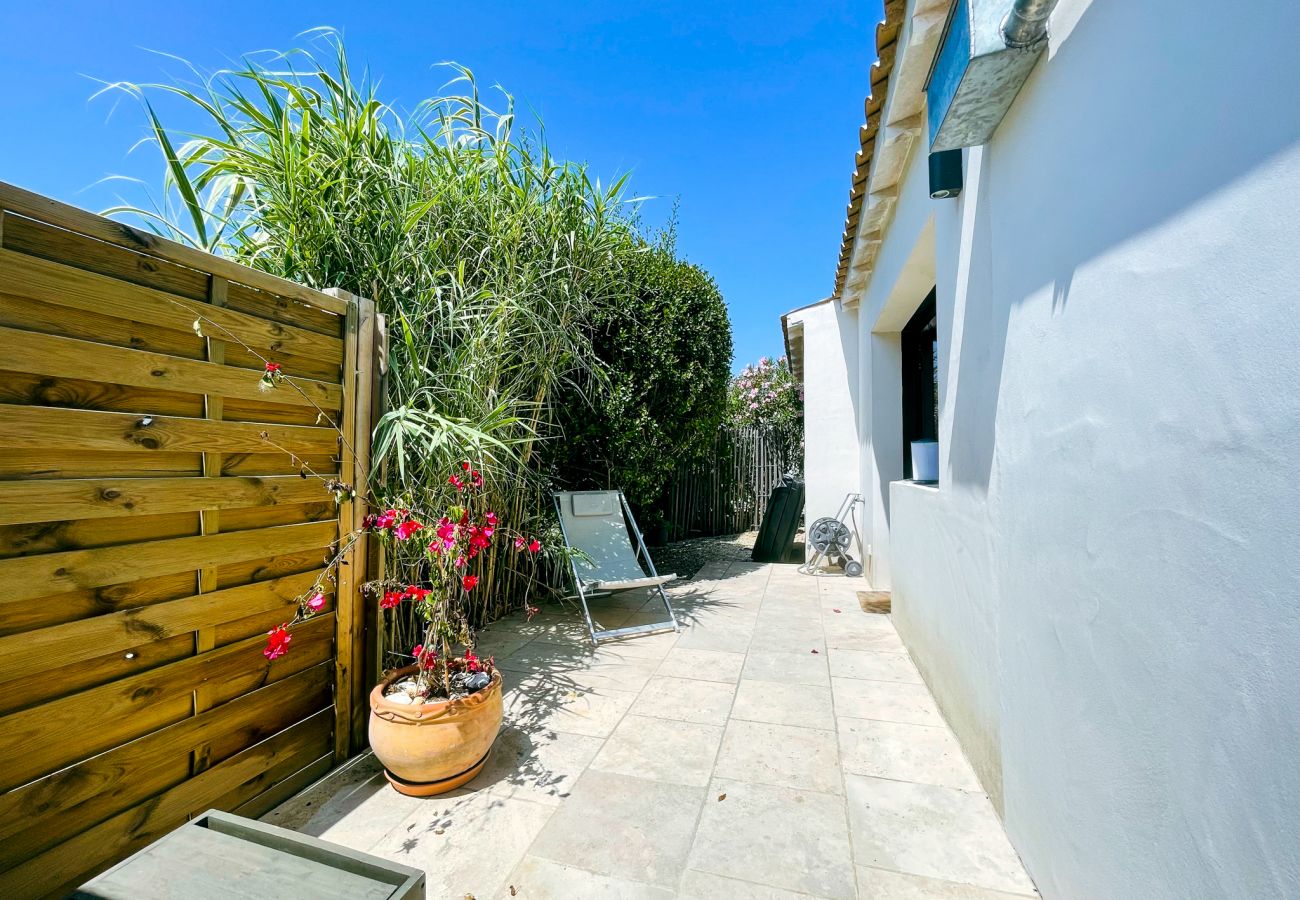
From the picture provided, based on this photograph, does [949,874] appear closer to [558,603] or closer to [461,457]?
[461,457]

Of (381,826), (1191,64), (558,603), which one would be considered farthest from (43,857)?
(558,603)

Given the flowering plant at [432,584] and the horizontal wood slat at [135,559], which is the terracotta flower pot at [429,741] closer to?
the flowering plant at [432,584]

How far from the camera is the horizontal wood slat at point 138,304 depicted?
5.09 ft

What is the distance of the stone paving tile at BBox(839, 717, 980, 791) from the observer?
2.46 metres

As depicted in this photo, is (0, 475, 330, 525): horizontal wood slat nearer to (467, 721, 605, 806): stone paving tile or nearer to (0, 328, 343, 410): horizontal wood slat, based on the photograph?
(0, 328, 343, 410): horizontal wood slat

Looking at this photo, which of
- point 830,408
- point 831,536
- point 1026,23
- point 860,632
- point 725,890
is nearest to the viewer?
point 1026,23

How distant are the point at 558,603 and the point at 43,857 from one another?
3.94m

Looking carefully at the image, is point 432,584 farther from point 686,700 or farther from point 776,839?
point 776,839

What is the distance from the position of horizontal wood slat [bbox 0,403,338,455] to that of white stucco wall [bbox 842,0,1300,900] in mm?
2848

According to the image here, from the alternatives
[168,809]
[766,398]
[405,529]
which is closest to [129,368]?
[405,529]

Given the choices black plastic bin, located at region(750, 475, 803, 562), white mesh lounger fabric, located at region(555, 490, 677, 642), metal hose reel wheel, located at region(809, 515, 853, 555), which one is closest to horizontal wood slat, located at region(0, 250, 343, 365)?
white mesh lounger fabric, located at region(555, 490, 677, 642)

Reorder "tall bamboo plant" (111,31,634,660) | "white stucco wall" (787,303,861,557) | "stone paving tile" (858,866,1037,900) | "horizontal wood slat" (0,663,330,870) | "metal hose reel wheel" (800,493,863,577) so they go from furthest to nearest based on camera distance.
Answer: "white stucco wall" (787,303,861,557), "metal hose reel wheel" (800,493,863,577), "tall bamboo plant" (111,31,634,660), "stone paving tile" (858,866,1037,900), "horizontal wood slat" (0,663,330,870)

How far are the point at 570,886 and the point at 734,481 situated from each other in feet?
28.0

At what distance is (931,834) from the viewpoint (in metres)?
2.09
